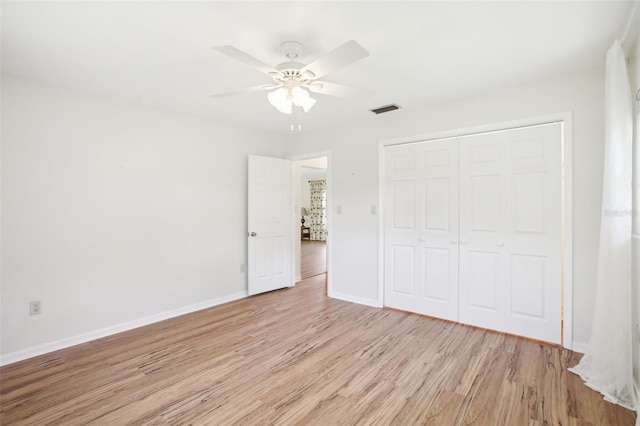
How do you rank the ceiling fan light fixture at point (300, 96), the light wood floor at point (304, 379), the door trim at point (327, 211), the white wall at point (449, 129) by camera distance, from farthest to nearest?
1. the door trim at point (327, 211)
2. the white wall at point (449, 129)
3. the ceiling fan light fixture at point (300, 96)
4. the light wood floor at point (304, 379)

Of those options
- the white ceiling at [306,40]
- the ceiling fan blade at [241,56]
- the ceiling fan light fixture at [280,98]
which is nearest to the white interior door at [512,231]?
the white ceiling at [306,40]

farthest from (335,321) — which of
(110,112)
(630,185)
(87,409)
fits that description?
(110,112)

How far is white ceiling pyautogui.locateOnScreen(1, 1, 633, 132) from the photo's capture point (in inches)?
70.1

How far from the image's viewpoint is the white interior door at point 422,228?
337 cm

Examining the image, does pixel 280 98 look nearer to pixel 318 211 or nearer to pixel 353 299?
pixel 353 299

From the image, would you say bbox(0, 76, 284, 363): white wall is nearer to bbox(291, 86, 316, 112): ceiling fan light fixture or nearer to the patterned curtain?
bbox(291, 86, 316, 112): ceiling fan light fixture

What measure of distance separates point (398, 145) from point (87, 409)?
12.1ft

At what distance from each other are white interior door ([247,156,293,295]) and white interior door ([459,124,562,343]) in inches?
99.9

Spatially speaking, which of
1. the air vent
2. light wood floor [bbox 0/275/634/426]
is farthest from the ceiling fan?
light wood floor [bbox 0/275/634/426]

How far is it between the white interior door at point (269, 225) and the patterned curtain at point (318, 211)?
6.36 metres

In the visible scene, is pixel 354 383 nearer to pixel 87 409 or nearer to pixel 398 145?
pixel 87 409

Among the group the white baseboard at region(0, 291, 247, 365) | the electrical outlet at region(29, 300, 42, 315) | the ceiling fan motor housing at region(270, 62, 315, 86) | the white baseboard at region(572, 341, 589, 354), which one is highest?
the ceiling fan motor housing at region(270, 62, 315, 86)

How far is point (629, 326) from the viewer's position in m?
1.93

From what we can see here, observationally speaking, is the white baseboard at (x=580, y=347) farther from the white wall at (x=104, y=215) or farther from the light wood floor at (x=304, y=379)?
the white wall at (x=104, y=215)
